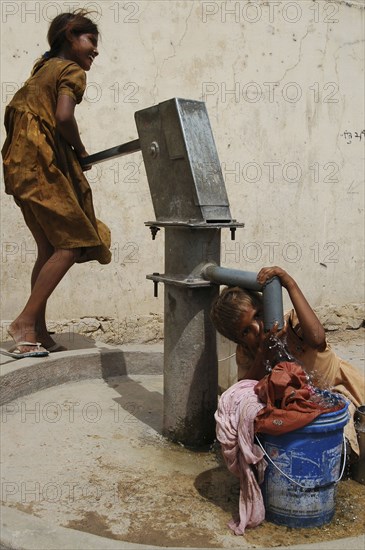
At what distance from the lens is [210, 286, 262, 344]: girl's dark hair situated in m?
2.85

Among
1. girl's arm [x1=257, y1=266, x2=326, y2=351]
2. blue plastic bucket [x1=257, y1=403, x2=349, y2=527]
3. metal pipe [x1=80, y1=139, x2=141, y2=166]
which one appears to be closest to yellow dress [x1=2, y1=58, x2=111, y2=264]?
metal pipe [x1=80, y1=139, x2=141, y2=166]

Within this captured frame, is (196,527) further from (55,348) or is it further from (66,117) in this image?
(66,117)

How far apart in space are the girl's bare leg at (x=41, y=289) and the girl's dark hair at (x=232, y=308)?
144 centimetres

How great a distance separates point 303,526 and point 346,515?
0.72 feet

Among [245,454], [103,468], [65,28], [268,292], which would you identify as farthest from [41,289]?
[245,454]

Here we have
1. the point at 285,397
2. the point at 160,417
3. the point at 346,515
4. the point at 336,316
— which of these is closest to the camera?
the point at 285,397

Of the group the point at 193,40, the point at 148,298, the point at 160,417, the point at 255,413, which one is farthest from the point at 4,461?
the point at 193,40

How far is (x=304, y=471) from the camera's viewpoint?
2484 mm

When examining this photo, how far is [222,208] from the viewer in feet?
10.4

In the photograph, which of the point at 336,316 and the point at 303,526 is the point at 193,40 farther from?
the point at 303,526

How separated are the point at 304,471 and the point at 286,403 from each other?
0.25 metres

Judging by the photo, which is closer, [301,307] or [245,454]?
[245,454]

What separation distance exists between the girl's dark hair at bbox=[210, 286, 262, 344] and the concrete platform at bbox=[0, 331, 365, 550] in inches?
25.6

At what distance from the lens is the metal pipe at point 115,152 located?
357 cm
